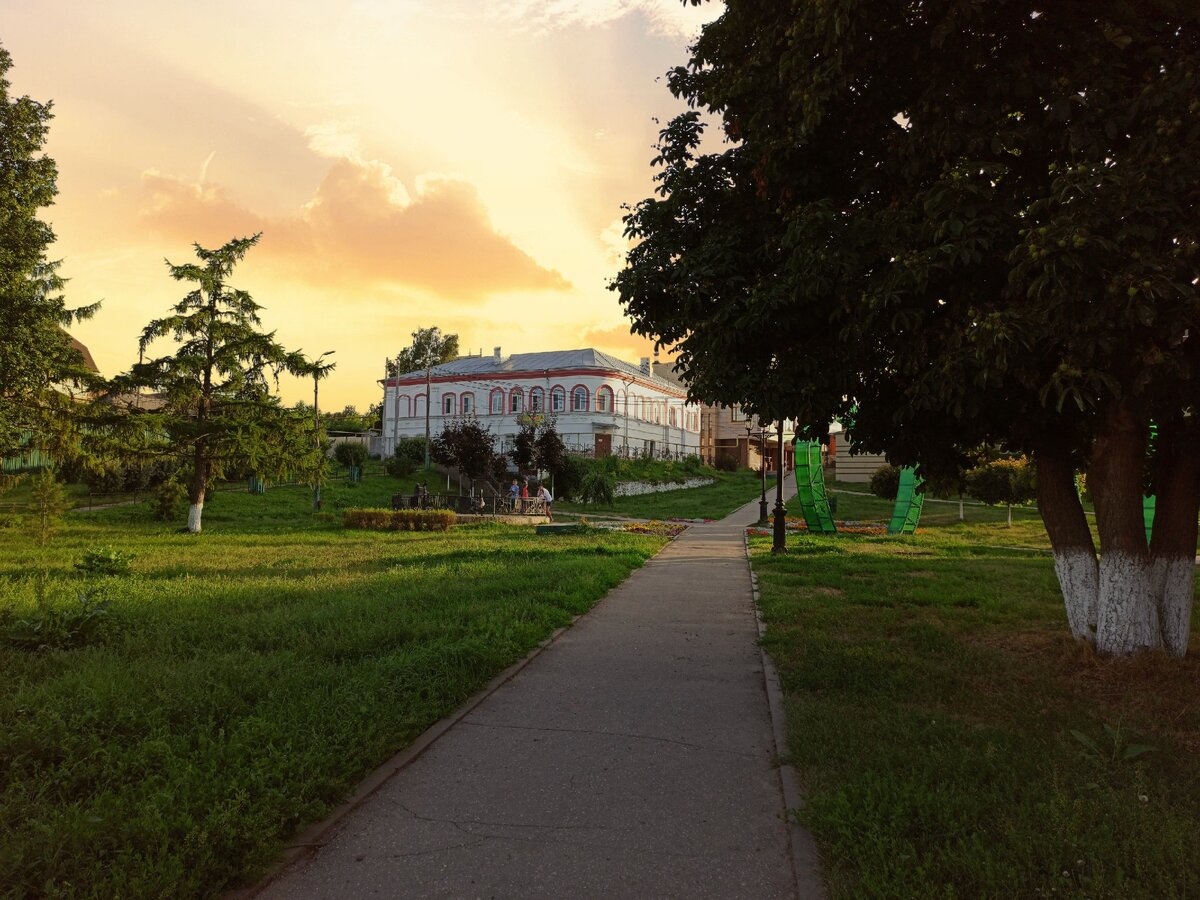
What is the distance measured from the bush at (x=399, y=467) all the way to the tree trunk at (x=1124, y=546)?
3863cm

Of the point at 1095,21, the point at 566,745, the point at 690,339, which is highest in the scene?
the point at 1095,21

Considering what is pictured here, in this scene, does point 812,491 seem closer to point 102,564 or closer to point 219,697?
point 102,564

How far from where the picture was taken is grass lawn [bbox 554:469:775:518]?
32.5 metres

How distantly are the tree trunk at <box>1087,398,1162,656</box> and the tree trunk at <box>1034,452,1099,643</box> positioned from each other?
319mm

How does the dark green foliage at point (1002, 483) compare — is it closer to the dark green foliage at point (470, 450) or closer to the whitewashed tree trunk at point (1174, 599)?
the whitewashed tree trunk at point (1174, 599)

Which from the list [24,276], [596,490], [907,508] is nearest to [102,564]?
[24,276]

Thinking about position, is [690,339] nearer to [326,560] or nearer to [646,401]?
[326,560]

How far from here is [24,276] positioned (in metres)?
17.3

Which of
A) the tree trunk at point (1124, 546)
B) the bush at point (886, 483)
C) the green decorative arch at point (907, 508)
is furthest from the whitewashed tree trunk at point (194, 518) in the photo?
the bush at point (886, 483)

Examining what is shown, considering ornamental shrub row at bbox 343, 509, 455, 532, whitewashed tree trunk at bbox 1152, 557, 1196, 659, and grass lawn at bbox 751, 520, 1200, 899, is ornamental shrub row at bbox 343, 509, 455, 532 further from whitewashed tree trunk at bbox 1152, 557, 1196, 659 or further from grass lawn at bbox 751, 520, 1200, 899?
whitewashed tree trunk at bbox 1152, 557, 1196, 659

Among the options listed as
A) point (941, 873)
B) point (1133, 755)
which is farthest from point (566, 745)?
point (1133, 755)

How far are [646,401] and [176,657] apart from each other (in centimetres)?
5174

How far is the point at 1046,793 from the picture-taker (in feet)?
12.6

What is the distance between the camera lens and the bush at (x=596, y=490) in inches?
1430
